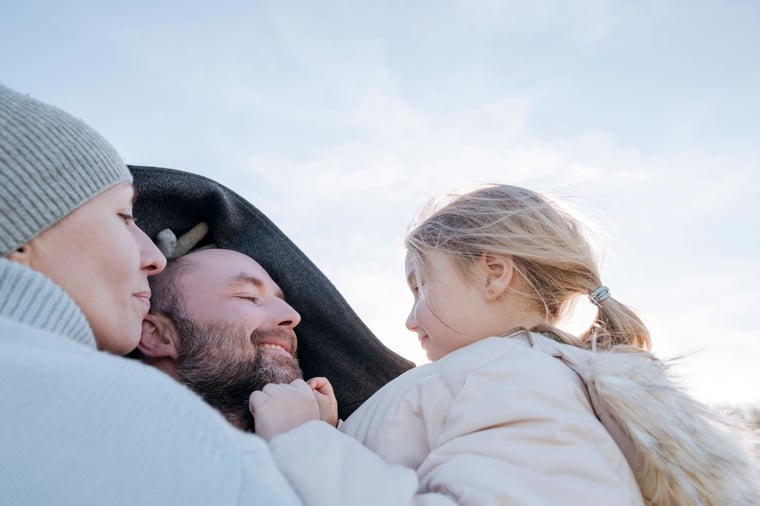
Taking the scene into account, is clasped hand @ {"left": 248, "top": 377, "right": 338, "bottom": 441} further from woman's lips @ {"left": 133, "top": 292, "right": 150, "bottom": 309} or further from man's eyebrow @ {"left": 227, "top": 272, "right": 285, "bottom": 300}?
man's eyebrow @ {"left": 227, "top": 272, "right": 285, "bottom": 300}

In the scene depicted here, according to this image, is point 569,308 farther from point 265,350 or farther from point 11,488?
point 11,488

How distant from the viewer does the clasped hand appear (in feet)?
7.12

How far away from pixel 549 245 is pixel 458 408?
1.13m

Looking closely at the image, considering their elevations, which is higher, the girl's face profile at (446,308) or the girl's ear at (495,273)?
the girl's ear at (495,273)

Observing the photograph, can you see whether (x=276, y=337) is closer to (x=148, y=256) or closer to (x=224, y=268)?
(x=224, y=268)

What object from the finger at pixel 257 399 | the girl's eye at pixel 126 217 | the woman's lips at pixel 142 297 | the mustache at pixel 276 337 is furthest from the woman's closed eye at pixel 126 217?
the mustache at pixel 276 337

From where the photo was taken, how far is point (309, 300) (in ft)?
10.5

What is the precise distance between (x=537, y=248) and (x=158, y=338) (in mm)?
1661

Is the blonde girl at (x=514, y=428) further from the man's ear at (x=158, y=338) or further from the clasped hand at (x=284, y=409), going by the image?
the man's ear at (x=158, y=338)

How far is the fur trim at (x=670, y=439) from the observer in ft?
6.15

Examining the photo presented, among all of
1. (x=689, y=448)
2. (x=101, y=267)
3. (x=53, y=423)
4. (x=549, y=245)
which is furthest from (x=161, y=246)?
(x=689, y=448)

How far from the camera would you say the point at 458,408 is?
1.92 metres

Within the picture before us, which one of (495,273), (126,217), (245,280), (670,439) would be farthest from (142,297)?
(670,439)

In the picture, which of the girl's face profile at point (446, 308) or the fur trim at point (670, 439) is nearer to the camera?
the fur trim at point (670, 439)
